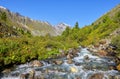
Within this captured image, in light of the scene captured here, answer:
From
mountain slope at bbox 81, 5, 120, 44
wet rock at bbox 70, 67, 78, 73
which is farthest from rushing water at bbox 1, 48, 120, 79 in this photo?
→ mountain slope at bbox 81, 5, 120, 44

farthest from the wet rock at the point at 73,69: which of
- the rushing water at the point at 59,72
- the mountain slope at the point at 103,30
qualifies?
the mountain slope at the point at 103,30

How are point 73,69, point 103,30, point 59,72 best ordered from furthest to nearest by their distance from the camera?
point 103,30 < point 73,69 < point 59,72

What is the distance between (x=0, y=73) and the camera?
92.9ft

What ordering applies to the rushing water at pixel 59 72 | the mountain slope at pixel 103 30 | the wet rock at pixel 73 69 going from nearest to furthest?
the rushing water at pixel 59 72
the wet rock at pixel 73 69
the mountain slope at pixel 103 30

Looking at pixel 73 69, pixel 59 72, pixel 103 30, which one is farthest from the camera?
pixel 103 30

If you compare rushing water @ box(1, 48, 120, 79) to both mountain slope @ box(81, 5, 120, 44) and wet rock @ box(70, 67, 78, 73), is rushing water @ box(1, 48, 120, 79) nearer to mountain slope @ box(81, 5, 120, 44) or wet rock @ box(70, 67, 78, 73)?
wet rock @ box(70, 67, 78, 73)

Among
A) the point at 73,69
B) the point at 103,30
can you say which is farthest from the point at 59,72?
the point at 103,30

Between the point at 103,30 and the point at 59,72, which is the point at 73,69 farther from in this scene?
the point at 103,30

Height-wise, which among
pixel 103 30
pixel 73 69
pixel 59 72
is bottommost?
pixel 59 72

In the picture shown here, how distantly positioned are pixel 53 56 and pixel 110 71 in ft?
46.7

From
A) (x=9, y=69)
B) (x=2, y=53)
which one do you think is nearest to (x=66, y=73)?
(x=9, y=69)

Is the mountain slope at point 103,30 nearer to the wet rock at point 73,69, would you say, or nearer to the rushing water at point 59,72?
the rushing water at point 59,72

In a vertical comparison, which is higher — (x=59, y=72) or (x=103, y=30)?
(x=103, y=30)

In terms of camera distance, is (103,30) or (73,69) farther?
(103,30)
